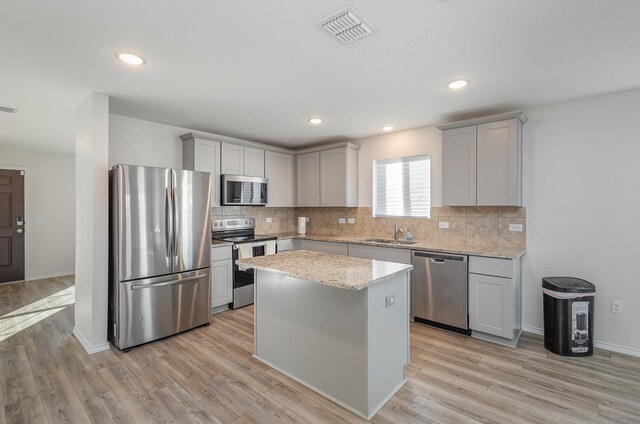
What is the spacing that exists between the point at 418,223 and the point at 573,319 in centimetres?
190

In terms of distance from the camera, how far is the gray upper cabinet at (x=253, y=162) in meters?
4.63

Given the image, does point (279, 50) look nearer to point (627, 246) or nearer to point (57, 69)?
point (57, 69)

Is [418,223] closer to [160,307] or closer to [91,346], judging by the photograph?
[160,307]

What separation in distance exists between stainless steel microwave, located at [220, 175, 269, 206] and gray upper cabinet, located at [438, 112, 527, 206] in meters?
2.62

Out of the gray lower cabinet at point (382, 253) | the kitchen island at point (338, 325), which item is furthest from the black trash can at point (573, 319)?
the kitchen island at point (338, 325)

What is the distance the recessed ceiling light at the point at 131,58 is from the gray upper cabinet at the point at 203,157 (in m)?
1.72

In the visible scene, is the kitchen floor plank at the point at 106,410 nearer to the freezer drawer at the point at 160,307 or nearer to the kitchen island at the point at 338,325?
the freezer drawer at the point at 160,307

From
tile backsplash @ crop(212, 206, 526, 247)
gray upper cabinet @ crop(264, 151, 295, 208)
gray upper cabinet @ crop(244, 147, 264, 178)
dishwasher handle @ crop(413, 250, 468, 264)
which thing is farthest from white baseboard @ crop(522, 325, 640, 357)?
gray upper cabinet @ crop(244, 147, 264, 178)

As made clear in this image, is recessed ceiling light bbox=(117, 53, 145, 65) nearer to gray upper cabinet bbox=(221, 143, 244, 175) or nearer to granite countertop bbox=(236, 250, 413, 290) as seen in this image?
granite countertop bbox=(236, 250, 413, 290)

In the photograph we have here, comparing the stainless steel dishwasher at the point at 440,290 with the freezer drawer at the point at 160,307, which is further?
the stainless steel dishwasher at the point at 440,290

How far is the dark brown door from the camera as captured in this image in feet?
18.0

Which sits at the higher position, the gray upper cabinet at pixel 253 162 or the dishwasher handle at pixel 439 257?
the gray upper cabinet at pixel 253 162

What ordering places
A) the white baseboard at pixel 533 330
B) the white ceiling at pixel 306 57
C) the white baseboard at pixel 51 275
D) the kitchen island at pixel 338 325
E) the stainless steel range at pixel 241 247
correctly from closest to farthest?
the white ceiling at pixel 306 57
the kitchen island at pixel 338 325
the white baseboard at pixel 533 330
the stainless steel range at pixel 241 247
the white baseboard at pixel 51 275

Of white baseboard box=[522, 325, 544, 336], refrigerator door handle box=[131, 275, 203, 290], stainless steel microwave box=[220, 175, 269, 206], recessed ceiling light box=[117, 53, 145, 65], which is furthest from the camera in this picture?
stainless steel microwave box=[220, 175, 269, 206]
